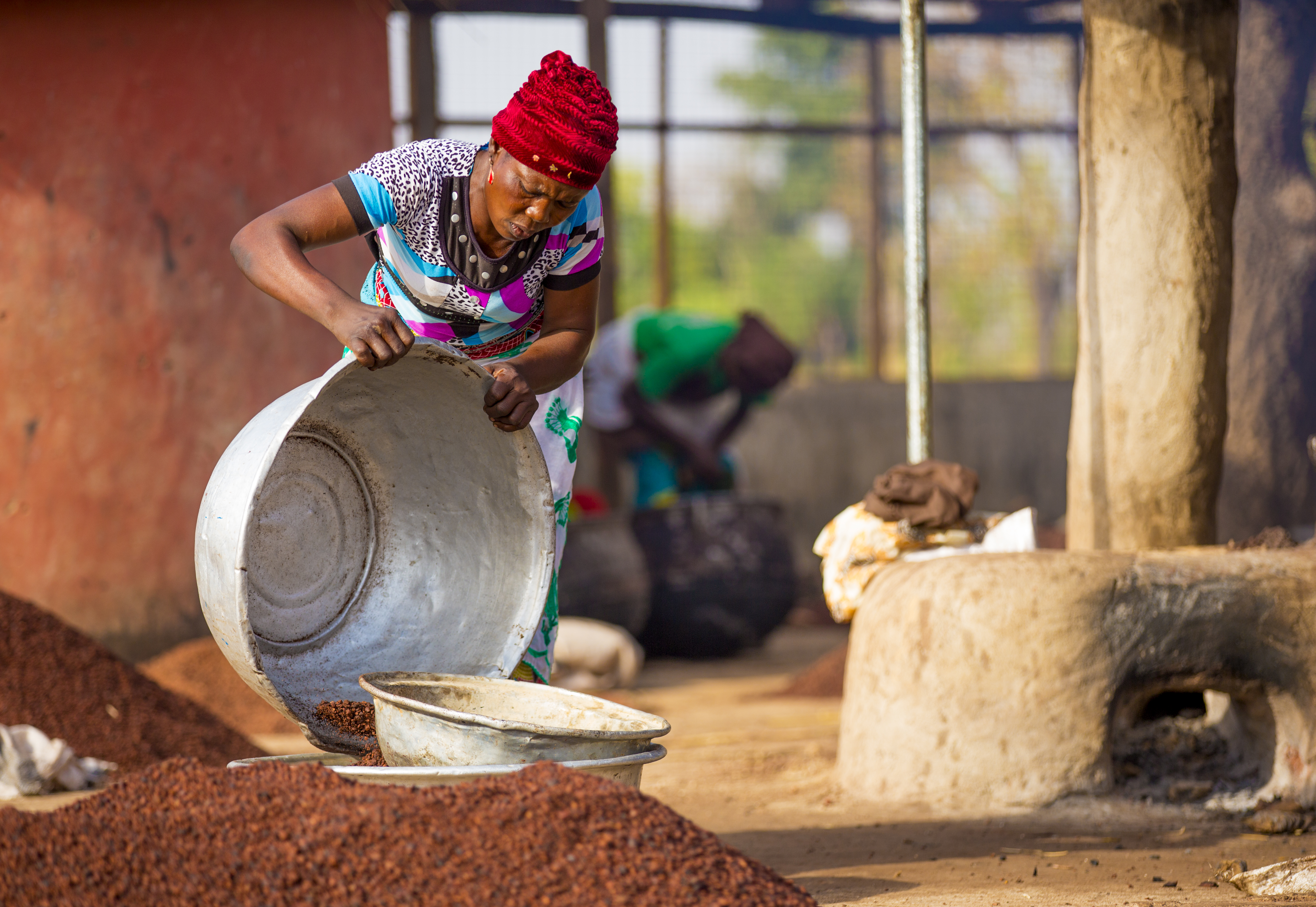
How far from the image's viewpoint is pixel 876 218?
1082cm

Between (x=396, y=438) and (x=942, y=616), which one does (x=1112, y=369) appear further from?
(x=396, y=438)

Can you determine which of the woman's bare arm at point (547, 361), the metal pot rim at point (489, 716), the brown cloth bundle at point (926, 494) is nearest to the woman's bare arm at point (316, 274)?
the woman's bare arm at point (547, 361)

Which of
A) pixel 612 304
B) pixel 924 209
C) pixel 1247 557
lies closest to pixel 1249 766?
pixel 1247 557

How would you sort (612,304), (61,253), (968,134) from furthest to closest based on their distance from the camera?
1. (968,134)
2. (612,304)
3. (61,253)

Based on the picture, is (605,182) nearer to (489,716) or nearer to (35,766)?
(35,766)

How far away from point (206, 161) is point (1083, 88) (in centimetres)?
418

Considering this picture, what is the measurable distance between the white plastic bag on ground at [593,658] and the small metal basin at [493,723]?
3.97 m

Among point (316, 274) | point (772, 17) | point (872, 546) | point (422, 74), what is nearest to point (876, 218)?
point (772, 17)

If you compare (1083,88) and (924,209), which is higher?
(1083,88)

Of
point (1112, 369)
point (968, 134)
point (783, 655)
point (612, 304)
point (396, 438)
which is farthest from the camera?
point (968, 134)

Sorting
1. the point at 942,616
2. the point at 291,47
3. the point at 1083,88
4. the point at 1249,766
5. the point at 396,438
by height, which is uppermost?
the point at 291,47

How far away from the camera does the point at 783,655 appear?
8336 millimetres

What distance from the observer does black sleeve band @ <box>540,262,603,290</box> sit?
3.08 metres

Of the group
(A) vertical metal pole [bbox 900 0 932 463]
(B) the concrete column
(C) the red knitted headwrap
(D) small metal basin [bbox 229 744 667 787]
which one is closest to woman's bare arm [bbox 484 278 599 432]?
(C) the red knitted headwrap
